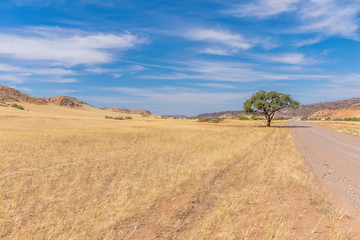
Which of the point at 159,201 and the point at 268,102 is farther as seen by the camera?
the point at 268,102

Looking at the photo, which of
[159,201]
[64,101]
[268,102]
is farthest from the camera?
[64,101]

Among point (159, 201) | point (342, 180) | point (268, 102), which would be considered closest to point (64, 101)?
point (268, 102)

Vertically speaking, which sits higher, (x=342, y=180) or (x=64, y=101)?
(x=64, y=101)

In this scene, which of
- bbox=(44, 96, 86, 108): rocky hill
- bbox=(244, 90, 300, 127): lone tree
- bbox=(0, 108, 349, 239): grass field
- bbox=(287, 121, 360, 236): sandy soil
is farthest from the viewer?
bbox=(44, 96, 86, 108): rocky hill

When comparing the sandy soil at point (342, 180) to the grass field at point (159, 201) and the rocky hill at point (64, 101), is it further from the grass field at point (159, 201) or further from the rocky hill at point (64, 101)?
the rocky hill at point (64, 101)

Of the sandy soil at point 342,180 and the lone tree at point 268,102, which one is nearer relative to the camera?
the sandy soil at point 342,180

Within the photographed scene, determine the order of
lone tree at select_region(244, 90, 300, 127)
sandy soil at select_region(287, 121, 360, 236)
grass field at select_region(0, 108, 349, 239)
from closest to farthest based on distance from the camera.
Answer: grass field at select_region(0, 108, 349, 239)
sandy soil at select_region(287, 121, 360, 236)
lone tree at select_region(244, 90, 300, 127)

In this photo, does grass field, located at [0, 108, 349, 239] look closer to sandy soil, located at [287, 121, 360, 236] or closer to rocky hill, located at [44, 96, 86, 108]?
sandy soil, located at [287, 121, 360, 236]

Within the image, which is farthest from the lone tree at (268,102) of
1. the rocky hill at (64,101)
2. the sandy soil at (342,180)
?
the rocky hill at (64,101)

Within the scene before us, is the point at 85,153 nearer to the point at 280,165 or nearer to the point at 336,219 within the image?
the point at 280,165

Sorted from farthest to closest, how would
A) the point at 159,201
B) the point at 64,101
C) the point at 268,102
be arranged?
the point at 64,101
the point at 268,102
the point at 159,201

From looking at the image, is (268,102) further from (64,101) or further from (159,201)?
(64,101)

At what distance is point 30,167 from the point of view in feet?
35.2

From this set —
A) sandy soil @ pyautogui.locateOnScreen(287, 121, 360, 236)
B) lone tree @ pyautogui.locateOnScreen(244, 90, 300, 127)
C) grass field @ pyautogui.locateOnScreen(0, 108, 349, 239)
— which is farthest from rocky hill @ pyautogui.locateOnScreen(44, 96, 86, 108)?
sandy soil @ pyautogui.locateOnScreen(287, 121, 360, 236)
